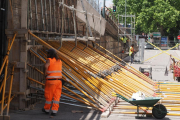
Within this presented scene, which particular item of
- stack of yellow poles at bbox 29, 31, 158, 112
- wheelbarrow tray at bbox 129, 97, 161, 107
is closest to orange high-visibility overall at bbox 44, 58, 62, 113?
stack of yellow poles at bbox 29, 31, 158, 112

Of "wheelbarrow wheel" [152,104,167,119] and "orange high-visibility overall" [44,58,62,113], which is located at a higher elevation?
"orange high-visibility overall" [44,58,62,113]

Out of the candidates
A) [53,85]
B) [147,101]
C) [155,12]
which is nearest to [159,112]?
[147,101]

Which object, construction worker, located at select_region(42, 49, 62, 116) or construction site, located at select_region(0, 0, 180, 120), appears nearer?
construction worker, located at select_region(42, 49, 62, 116)

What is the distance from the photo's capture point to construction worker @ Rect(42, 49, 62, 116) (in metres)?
9.19

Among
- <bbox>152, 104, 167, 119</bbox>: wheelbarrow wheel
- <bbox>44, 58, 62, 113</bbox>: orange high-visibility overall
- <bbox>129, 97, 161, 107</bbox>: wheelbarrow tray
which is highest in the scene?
<bbox>44, 58, 62, 113</bbox>: orange high-visibility overall

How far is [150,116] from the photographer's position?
390 inches

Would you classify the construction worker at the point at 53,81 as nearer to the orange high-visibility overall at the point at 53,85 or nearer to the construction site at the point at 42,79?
the orange high-visibility overall at the point at 53,85

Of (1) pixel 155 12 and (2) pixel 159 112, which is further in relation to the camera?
(1) pixel 155 12

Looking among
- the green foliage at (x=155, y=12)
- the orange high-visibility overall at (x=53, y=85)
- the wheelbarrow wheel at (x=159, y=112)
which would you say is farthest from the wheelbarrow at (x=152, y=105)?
the green foliage at (x=155, y=12)

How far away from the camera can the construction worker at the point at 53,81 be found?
30.1 ft

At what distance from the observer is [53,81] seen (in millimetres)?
9203

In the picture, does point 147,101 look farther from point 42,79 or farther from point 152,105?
point 42,79

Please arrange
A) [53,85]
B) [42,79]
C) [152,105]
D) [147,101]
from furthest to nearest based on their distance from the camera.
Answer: [42,79], [152,105], [147,101], [53,85]

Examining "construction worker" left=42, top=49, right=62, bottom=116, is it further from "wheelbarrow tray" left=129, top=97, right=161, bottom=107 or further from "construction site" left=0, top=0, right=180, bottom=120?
"wheelbarrow tray" left=129, top=97, right=161, bottom=107
